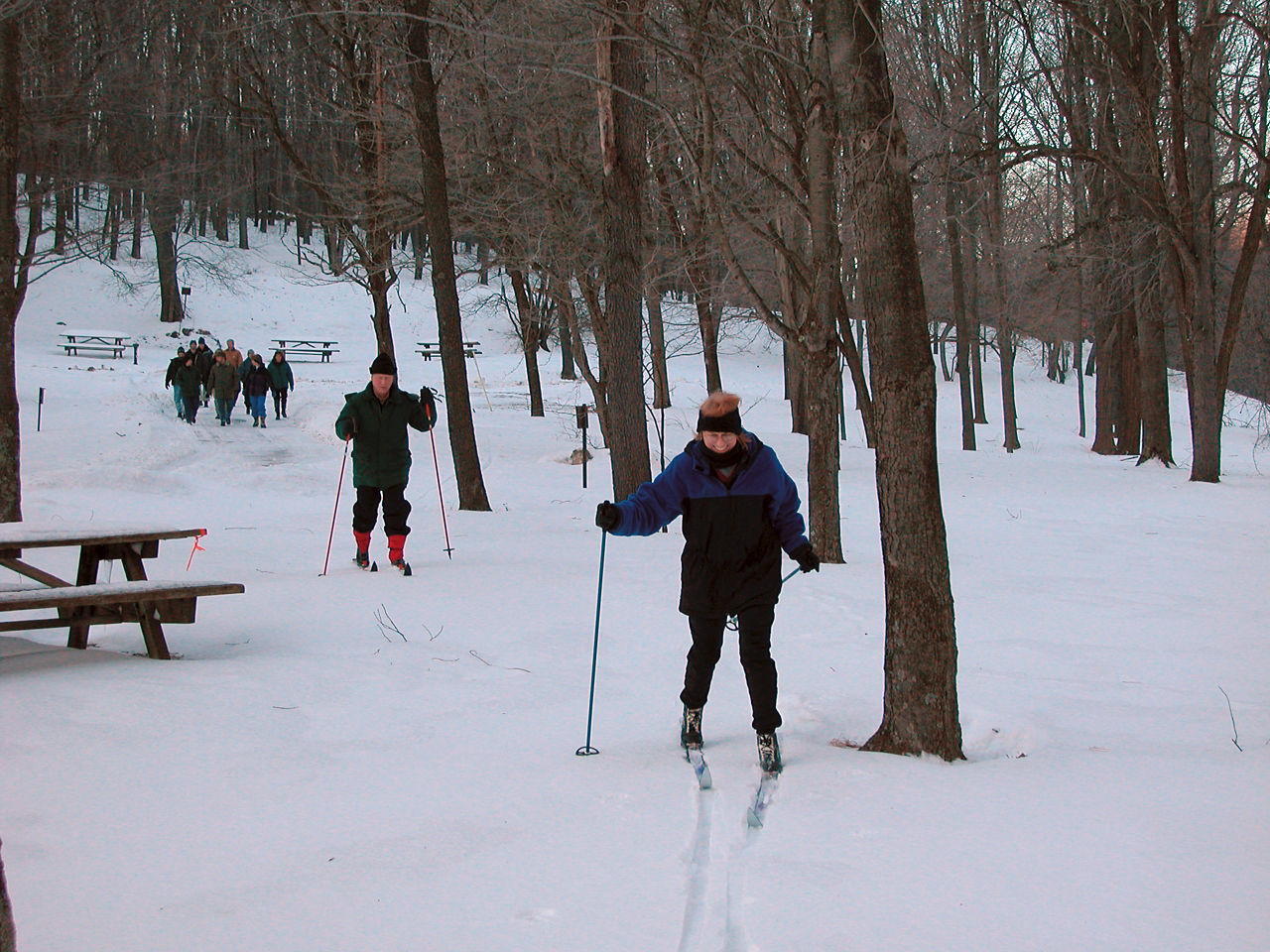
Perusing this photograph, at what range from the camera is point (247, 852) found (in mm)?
3482

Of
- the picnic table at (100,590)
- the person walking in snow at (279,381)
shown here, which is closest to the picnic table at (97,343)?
the person walking in snow at (279,381)

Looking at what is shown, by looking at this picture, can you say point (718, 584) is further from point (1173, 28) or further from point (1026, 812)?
point (1173, 28)

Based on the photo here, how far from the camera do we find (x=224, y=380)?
83.8ft

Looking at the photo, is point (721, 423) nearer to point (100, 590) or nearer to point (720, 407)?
point (720, 407)

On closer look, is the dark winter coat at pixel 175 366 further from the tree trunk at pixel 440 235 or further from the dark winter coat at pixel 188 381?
the tree trunk at pixel 440 235

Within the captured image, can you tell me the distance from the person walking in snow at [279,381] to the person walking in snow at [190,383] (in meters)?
2.00

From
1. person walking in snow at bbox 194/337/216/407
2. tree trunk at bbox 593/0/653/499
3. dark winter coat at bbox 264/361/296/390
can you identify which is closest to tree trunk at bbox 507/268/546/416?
dark winter coat at bbox 264/361/296/390

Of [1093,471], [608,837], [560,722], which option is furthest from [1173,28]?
[608,837]

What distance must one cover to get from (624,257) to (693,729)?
296 inches

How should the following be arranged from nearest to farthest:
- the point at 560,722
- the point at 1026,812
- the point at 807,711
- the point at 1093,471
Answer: the point at 1026,812 → the point at 560,722 → the point at 807,711 → the point at 1093,471

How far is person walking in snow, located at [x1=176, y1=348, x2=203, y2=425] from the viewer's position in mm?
24609

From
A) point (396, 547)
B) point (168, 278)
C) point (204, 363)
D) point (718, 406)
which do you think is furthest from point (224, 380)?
point (168, 278)

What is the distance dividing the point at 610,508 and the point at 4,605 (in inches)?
120

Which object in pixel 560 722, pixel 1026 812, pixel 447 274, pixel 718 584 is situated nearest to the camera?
pixel 1026 812
